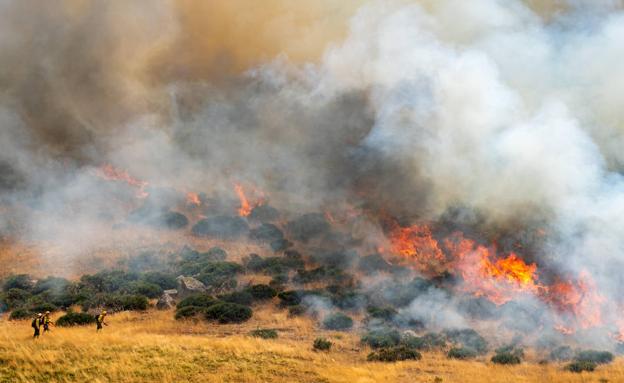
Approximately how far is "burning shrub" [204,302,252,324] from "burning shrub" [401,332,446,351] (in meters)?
9.08

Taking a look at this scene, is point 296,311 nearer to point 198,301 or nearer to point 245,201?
point 198,301

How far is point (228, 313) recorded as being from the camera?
1108 inches

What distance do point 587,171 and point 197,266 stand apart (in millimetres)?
28424

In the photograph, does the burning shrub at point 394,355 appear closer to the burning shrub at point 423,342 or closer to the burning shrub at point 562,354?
the burning shrub at point 423,342

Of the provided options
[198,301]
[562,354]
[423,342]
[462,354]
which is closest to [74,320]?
[198,301]

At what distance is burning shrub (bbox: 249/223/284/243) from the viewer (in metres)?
48.9

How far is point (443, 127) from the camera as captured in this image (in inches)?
1732

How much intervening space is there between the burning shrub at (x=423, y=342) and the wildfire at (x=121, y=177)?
41462 mm

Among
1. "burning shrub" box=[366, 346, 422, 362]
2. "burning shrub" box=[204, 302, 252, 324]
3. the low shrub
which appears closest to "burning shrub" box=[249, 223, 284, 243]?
the low shrub

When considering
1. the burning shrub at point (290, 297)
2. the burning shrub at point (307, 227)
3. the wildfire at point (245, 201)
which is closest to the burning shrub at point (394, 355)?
the burning shrub at point (290, 297)

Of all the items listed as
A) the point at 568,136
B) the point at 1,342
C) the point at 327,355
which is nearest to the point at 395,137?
the point at 568,136

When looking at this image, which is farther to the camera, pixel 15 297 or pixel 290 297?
pixel 290 297

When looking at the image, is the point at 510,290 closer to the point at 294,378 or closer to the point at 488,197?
the point at 488,197

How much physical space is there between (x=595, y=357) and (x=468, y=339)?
5.84m
